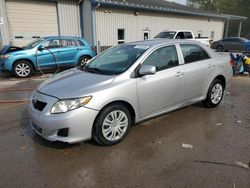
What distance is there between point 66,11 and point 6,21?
3.53 meters

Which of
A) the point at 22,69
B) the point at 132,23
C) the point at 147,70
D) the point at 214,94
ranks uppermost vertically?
the point at 132,23

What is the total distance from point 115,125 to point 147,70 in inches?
39.3

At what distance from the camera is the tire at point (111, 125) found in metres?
3.28

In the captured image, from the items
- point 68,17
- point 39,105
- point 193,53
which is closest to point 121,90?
point 39,105

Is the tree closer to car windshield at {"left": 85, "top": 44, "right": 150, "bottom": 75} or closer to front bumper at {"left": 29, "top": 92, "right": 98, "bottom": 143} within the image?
car windshield at {"left": 85, "top": 44, "right": 150, "bottom": 75}

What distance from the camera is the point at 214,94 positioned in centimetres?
506

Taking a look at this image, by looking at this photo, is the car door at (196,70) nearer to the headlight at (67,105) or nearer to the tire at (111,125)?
the tire at (111,125)

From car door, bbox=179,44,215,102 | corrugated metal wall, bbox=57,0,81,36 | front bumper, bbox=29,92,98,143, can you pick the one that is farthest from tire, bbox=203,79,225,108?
corrugated metal wall, bbox=57,0,81,36

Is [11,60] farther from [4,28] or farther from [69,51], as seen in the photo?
[4,28]

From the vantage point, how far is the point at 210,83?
15.9ft

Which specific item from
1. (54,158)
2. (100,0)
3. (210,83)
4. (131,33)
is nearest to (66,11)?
(100,0)

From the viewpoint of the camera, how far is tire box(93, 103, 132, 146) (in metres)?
3.28

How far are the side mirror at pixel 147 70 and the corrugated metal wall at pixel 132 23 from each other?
11.8m

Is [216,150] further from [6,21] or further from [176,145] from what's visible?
[6,21]
